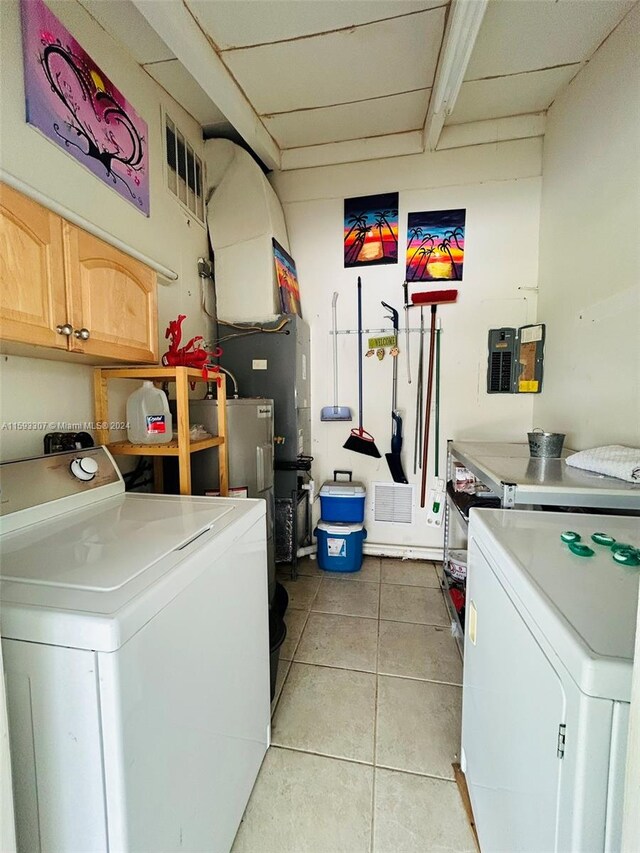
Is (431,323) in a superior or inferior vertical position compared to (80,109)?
inferior

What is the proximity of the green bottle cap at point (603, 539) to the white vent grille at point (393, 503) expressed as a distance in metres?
1.99

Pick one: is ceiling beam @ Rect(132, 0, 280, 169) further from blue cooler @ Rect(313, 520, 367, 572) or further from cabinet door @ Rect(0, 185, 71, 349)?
blue cooler @ Rect(313, 520, 367, 572)

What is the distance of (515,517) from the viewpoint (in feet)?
3.43

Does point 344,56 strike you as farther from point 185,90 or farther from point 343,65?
point 185,90

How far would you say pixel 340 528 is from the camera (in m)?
2.59

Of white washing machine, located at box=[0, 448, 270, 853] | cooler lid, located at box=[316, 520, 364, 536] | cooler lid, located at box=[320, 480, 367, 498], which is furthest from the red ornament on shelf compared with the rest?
cooler lid, located at box=[316, 520, 364, 536]

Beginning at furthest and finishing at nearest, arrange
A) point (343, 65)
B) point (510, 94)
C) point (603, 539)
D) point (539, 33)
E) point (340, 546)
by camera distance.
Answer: point (340, 546) → point (510, 94) → point (343, 65) → point (539, 33) → point (603, 539)

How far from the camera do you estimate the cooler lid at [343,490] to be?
2.65 m

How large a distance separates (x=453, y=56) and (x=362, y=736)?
307 cm

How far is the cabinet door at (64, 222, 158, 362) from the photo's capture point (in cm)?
113

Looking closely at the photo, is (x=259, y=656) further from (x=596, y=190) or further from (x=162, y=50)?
(x=162, y=50)

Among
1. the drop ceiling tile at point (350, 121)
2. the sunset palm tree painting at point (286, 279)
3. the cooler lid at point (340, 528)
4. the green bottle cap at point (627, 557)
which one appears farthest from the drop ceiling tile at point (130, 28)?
the cooler lid at point (340, 528)

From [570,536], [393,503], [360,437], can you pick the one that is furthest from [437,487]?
[570,536]

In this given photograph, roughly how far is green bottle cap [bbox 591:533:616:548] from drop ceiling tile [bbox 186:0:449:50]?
231 cm
